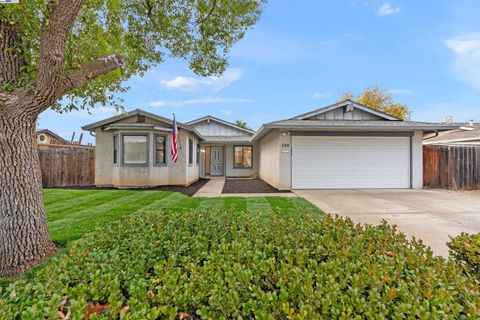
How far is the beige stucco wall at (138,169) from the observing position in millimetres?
12094

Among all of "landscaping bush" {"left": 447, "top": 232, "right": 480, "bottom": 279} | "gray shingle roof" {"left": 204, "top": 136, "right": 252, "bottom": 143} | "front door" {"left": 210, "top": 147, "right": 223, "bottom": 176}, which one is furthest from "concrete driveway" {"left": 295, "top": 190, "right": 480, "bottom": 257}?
"front door" {"left": 210, "top": 147, "right": 223, "bottom": 176}

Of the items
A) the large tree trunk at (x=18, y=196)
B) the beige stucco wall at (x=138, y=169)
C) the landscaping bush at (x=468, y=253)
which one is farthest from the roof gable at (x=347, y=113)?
the large tree trunk at (x=18, y=196)

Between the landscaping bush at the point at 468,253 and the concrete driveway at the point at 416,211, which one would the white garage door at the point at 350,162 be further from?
the landscaping bush at the point at 468,253

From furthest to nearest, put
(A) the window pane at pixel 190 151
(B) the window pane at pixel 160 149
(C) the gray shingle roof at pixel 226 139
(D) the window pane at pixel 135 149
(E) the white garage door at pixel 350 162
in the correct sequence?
(C) the gray shingle roof at pixel 226 139 → (A) the window pane at pixel 190 151 → (B) the window pane at pixel 160 149 → (D) the window pane at pixel 135 149 → (E) the white garage door at pixel 350 162

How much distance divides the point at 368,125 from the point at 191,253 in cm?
1089

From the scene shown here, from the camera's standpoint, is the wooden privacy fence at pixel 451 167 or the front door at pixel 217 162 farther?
the front door at pixel 217 162

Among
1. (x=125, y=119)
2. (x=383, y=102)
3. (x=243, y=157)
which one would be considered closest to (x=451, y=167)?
(x=243, y=157)

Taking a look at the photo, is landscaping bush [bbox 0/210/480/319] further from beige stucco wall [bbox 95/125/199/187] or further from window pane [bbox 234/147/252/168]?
window pane [bbox 234/147/252/168]

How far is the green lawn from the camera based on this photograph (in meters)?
5.42

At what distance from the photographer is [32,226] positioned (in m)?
3.59

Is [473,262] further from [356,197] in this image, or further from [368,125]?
[368,125]

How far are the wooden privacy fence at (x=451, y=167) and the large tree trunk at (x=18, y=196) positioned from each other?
1436 centimetres

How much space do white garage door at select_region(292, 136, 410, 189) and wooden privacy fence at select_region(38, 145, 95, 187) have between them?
10334 millimetres

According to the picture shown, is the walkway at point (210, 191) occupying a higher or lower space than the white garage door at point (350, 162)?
lower
